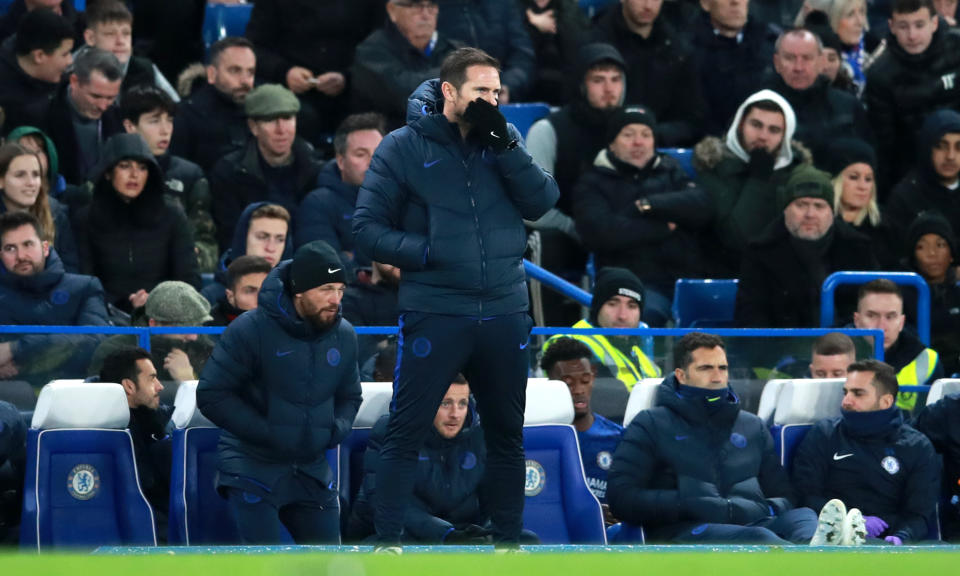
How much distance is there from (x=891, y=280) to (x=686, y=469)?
8.97ft

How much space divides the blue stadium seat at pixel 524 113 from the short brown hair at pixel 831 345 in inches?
145

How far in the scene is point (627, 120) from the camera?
11.9 meters

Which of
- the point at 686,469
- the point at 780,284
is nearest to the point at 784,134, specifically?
the point at 780,284

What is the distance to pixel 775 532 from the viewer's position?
350 inches

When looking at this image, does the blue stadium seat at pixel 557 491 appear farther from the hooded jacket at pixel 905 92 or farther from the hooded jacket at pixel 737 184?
the hooded jacket at pixel 905 92

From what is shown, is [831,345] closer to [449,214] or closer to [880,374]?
[880,374]

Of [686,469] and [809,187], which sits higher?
[809,187]

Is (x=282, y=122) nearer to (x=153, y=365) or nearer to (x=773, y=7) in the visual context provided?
(x=153, y=365)

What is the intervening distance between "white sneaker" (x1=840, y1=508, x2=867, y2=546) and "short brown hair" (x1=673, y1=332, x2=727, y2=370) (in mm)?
1254

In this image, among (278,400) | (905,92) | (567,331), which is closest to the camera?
(278,400)

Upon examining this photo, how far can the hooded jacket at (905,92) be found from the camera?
44.3 feet

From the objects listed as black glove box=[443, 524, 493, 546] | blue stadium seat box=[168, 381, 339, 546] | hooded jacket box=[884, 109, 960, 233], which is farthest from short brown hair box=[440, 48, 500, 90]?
hooded jacket box=[884, 109, 960, 233]

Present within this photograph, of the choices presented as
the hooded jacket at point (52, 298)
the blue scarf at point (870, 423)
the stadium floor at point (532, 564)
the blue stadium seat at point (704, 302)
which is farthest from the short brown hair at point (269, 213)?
the stadium floor at point (532, 564)

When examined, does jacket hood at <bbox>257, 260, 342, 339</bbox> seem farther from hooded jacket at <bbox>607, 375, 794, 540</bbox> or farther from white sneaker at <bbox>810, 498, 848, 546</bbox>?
white sneaker at <bbox>810, 498, 848, 546</bbox>
